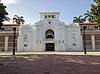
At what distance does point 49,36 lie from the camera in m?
50.7

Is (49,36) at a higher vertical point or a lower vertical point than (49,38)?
higher

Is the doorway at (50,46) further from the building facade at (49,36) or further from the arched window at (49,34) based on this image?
the arched window at (49,34)

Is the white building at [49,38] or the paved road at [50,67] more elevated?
the white building at [49,38]

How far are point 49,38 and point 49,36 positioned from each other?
6.65ft

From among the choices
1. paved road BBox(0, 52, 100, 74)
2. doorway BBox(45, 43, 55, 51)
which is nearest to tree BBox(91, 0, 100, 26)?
paved road BBox(0, 52, 100, 74)

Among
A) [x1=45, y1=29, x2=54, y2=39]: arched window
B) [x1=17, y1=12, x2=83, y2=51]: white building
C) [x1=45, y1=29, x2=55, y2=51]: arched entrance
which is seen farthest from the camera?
[x1=45, y1=29, x2=54, y2=39]: arched window

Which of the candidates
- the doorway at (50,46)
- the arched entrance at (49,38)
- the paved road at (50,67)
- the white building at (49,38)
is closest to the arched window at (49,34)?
the arched entrance at (49,38)

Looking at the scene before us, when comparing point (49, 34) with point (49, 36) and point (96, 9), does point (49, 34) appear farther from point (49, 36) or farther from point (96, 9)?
point (96, 9)

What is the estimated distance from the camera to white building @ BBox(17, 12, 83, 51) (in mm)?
47656

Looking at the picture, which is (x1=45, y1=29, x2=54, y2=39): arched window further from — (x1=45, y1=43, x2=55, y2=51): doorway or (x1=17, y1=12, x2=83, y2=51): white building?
(x1=45, y1=43, x2=55, y2=51): doorway

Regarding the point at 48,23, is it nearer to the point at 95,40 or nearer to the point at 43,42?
the point at 43,42

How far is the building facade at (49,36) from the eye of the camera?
47.8m

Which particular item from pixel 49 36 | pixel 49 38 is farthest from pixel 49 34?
pixel 49 38

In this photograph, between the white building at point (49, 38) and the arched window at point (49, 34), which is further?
the arched window at point (49, 34)
